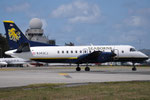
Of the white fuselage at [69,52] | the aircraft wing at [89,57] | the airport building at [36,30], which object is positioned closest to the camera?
the aircraft wing at [89,57]

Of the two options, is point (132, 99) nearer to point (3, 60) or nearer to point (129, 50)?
point (129, 50)

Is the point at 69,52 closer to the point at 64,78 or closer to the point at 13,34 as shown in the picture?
the point at 13,34

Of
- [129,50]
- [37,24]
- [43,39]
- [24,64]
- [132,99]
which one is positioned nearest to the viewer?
[132,99]

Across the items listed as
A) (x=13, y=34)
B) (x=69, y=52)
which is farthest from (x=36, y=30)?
(x=69, y=52)

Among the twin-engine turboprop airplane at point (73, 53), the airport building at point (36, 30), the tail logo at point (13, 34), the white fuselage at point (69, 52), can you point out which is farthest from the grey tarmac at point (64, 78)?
the airport building at point (36, 30)

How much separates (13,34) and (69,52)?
9.18 meters

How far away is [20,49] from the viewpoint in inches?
1463

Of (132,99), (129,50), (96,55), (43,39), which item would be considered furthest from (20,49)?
(43,39)

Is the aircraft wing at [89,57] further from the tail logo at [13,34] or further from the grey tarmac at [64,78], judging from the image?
the tail logo at [13,34]

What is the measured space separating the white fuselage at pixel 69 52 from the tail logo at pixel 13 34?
2.33 meters

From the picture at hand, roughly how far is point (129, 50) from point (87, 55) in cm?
683

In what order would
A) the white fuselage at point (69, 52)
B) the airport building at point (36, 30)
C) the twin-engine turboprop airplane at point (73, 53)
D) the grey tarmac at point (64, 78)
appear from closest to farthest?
the grey tarmac at point (64, 78) → the twin-engine turboprop airplane at point (73, 53) → the white fuselage at point (69, 52) → the airport building at point (36, 30)

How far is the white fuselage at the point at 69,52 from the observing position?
3750 cm

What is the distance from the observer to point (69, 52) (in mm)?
37906
